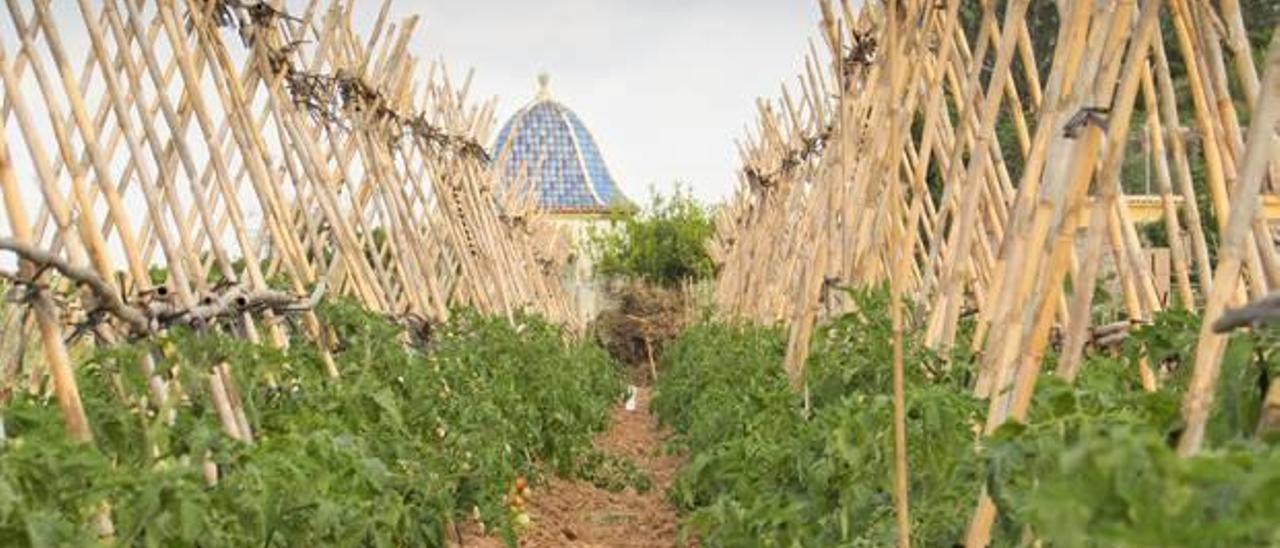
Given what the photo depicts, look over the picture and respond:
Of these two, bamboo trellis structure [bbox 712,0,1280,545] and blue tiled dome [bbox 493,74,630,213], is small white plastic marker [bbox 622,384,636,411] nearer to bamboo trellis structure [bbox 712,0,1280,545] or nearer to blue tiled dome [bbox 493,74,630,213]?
bamboo trellis structure [bbox 712,0,1280,545]

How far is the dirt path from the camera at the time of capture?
8.34 m

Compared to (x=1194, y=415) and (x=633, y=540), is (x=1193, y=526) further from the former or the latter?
(x=633, y=540)

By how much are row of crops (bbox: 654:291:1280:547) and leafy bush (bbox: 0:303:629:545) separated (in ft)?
3.13

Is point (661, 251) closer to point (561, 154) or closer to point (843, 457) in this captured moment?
point (561, 154)

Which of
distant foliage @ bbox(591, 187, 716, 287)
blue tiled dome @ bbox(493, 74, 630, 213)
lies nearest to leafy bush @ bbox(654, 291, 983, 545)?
distant foliage @ bbox(591, 187, 716, 287)

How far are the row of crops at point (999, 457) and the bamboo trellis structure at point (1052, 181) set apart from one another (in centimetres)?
11

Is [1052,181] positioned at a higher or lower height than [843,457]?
higher

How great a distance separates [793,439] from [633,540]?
375cm

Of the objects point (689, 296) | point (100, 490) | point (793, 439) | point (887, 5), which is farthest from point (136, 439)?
point (689, 296)

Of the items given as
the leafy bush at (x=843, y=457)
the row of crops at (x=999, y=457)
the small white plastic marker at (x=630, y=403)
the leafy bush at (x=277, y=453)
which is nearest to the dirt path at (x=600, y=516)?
the leafy bush at (x=277, y=453)

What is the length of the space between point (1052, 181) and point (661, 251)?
3353 cm

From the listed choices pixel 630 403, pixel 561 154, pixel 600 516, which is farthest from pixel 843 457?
pixel 561 154

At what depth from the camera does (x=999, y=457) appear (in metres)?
→ 2.33

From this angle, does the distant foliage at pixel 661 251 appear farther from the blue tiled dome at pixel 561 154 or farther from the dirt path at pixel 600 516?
the dirt path at pixel 600 516
